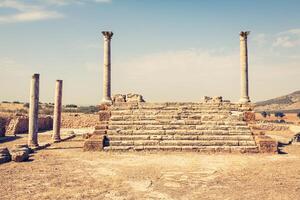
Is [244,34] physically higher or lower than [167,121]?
higher

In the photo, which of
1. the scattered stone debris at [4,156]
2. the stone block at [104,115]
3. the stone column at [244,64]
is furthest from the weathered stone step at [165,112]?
the scattered stone debris at [4,156]

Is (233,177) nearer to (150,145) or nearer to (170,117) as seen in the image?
(150,145)

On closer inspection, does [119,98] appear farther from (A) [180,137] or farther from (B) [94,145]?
(A) [180,137]

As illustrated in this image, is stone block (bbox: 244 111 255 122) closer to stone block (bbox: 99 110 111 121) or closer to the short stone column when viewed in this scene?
stone block (bbox: 99 110 111 121)

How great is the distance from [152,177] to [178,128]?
6599 mm

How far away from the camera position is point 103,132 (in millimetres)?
14523

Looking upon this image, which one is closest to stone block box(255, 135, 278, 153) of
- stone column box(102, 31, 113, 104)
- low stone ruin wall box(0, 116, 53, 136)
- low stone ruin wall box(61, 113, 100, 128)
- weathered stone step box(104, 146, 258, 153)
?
weathered stone step box(104, 146, 258, 153)

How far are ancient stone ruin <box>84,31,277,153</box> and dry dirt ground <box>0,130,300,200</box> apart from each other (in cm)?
119

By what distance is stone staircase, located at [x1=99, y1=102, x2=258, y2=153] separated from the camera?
13.6 metres

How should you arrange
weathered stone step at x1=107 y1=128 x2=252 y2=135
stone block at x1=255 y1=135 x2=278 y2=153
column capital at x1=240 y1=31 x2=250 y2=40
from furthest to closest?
column capital at x1=240 y1=31 x2=250 y2=40, weathered stone step at x1=107 y1=128 x2=252 y2=135, stone block at x1=255 y1=135 x2=278 y2=153

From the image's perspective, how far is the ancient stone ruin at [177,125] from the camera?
13.6 metres

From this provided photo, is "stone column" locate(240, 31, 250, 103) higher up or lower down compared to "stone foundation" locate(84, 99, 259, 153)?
higher up

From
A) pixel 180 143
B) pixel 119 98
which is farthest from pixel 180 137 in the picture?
pixel 119 98

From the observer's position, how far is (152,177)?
8477 mm
